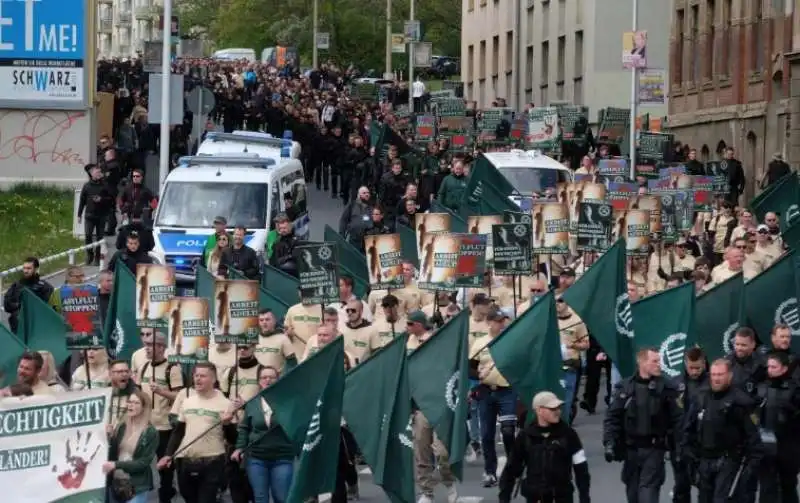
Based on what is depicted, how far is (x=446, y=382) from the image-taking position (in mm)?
17438

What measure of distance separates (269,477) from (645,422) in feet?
9.14

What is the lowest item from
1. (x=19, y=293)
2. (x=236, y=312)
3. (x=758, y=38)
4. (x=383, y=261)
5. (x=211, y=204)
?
(x=19, y=293)

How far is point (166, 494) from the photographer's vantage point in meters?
16.9

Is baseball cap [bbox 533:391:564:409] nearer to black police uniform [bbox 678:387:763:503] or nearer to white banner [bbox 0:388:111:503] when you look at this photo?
black police uniform [bbox 678:387:763:503]

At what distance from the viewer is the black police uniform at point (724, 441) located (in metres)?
15.9

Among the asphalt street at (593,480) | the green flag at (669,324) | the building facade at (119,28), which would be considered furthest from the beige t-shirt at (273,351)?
the building facade at (119,28)

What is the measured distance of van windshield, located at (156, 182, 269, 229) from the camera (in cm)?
3009

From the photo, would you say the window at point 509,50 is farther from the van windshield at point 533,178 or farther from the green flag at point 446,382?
the green flag at point 446,382

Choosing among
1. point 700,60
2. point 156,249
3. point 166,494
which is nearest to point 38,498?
point 166,494

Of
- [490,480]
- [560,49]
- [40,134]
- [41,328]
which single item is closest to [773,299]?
[490,480]

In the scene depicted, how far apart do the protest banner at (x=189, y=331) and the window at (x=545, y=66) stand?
47.5 metres

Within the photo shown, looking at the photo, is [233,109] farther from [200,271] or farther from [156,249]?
[200,271]

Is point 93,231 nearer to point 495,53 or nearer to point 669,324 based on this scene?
point 669,324

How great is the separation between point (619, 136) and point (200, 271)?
2438 cm
